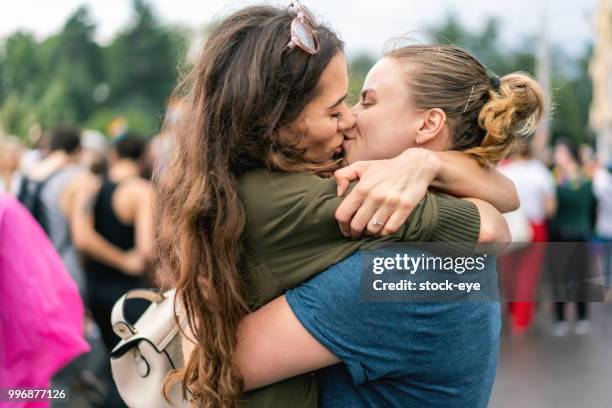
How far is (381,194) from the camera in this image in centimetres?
156

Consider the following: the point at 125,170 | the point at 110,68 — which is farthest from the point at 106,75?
the point at 125,170

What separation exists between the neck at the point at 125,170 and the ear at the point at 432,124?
4.52 m

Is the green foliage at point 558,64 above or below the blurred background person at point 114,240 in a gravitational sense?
below

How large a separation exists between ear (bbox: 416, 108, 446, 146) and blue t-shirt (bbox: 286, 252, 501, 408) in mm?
399

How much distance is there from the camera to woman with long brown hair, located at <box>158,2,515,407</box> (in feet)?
5.27

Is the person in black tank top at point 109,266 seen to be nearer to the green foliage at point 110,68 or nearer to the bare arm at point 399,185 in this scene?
the bare arm at point 399,185

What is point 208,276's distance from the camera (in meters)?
1.65

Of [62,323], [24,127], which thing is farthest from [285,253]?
[24,127]

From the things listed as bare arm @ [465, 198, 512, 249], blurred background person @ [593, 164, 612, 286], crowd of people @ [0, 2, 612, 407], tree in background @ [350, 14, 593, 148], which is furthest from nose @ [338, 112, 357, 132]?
tree in background @ [350, 14, 593, 148]

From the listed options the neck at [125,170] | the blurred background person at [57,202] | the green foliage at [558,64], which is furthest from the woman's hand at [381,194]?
the green foliage at [558,64]

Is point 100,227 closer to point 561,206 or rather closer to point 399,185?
point 399,185

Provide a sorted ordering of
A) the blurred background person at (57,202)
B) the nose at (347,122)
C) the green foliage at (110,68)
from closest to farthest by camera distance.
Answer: the nose at (347,122) < the blurred background person at (57,202) < the green foliage at (110,68)

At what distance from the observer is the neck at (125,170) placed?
609 centimetres

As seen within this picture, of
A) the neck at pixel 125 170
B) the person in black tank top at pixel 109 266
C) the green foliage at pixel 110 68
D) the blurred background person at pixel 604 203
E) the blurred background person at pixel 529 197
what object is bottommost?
the green foliage at pixel 110 68
